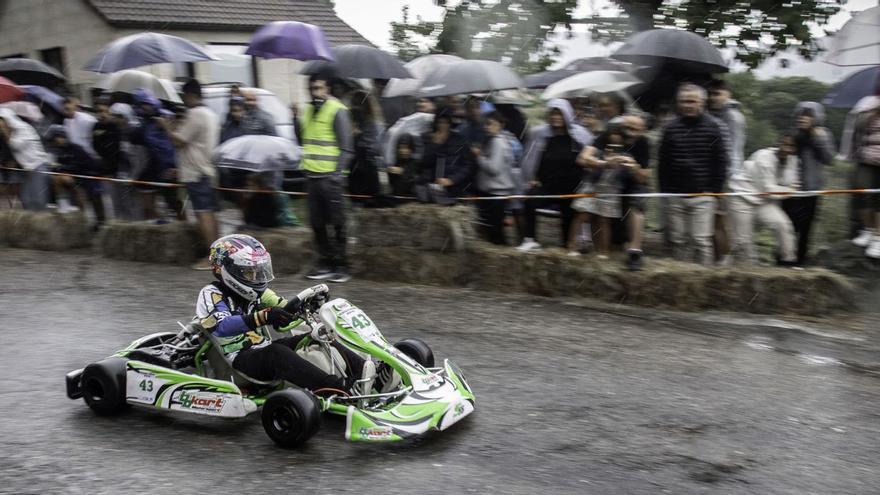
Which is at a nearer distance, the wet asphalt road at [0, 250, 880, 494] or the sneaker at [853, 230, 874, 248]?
the wet asphalt road at [0, 250, 880, 494]

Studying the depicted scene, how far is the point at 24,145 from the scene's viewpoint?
38.4ft

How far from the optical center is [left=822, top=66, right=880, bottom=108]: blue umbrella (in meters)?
9.12

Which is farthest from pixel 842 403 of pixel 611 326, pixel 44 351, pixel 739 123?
pixel 44 351

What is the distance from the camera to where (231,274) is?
5.74 meters

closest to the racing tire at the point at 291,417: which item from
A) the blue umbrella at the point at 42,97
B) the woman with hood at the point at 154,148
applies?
the woman with hood at the point at 154,148

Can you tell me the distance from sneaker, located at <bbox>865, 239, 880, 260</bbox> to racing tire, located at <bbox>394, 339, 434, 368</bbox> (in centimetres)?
477

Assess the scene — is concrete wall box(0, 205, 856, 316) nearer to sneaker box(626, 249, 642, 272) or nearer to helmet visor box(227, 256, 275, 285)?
sneaker box(626, 249, 642, 272)

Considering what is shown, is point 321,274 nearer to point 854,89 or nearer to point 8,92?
point 8,92

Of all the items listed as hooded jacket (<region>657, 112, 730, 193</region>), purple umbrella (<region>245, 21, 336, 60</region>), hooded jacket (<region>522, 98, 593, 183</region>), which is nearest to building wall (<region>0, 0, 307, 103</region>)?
purple umbrella (<region>245, 21, 336, 60</region>)

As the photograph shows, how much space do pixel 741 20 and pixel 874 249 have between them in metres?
4.42

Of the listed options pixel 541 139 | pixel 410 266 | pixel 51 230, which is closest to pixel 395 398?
pixel 410 266

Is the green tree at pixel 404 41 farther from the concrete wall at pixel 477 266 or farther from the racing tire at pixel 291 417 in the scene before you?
the racing tire at pixel 291 417

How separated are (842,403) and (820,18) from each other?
22.7ft

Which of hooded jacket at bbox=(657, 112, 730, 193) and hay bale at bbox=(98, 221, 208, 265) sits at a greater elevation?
hooded jacket at bbox=(657, 112, 730, 193)
